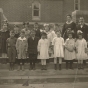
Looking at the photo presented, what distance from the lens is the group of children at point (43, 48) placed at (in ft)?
31.3

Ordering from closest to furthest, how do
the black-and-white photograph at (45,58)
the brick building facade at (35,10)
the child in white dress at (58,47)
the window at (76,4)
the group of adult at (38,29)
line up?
the black-and-white photograph at (45,58) < the child in white dress at (58,47) < the group of adult at (38,29) < the brick building facade at (35,10) < the window at (76,4)

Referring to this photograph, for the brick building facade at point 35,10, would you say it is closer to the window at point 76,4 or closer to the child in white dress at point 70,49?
the window at point 76,4

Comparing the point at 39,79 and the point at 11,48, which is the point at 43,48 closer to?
the point at 11,48

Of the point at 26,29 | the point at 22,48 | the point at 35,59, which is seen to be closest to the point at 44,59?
the point at 35,59

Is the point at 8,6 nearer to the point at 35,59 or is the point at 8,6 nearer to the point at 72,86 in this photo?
the point at 35,59

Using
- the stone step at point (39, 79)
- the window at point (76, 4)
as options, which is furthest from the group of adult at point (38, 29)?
the window at point (76, 4)

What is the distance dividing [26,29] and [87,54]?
9.21 feet

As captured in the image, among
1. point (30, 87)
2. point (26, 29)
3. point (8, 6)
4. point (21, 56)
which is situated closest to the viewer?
point (30, 87)

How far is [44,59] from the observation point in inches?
380

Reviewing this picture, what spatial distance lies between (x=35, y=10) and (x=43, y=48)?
12137mm

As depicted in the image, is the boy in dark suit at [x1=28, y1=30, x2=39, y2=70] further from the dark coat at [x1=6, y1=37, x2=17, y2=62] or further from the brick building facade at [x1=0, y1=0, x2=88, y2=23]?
the brick building facade at [x1=0, y1=0, x2=88, y2=23]

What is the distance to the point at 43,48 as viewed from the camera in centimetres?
968

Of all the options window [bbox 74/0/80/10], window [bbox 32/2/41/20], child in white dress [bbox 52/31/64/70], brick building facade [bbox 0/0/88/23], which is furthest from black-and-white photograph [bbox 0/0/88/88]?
window [bbox 74/0/80/10]

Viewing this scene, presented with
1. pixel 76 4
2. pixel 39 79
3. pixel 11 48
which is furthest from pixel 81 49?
pixel 76 4
